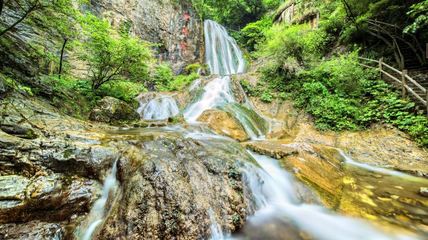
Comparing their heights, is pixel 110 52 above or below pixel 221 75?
below

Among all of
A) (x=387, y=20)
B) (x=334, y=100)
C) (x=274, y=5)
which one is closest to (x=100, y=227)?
(x=334, y=100)

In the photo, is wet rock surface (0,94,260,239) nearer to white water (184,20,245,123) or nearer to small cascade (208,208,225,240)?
small cascade (208,208,225,240)

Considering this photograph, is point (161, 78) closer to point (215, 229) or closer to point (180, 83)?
point (180, 83)

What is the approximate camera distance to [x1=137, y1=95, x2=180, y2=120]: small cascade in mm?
8748

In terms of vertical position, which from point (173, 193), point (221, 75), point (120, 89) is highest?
point (221, 75)

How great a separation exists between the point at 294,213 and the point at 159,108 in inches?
270

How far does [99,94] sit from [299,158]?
6.86 m

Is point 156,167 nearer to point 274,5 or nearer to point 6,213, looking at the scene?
point 6,213

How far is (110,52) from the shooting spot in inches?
266

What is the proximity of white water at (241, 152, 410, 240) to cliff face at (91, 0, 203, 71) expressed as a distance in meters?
11.2

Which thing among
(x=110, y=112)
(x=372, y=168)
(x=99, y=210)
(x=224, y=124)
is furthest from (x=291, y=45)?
(x=99, y=210)

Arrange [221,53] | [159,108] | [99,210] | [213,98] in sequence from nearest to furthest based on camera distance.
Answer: [99,210] → [159,108] → [213,98] → [221,53]

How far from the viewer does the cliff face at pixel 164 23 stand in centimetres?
1270

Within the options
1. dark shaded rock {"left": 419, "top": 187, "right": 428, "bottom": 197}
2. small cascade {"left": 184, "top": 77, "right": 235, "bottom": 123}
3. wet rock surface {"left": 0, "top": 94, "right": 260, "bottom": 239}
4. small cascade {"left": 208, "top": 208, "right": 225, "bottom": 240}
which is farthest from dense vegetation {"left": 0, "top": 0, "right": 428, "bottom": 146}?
small cascade {"left": 208, "top": 208, "right": 225, "bottom": 240}
